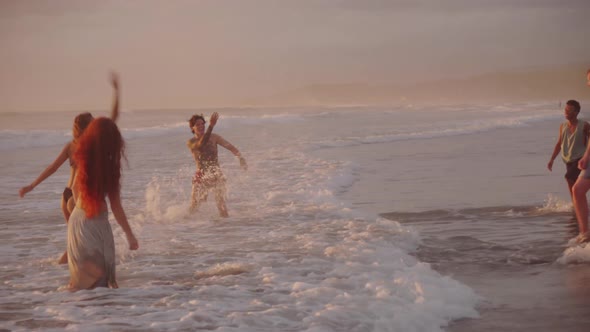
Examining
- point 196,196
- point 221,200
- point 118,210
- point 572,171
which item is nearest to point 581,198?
point 572,171

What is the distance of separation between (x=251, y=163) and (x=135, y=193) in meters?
6.30

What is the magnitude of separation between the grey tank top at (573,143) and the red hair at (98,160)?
6738 mm

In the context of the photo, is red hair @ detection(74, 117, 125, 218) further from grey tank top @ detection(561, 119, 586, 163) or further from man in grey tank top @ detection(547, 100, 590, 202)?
grey tank top @ detection(561, 119, 586, 163)

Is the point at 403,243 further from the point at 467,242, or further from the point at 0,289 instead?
the point at 0,289

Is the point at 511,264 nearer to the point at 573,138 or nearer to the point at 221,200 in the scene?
the point at 573,138

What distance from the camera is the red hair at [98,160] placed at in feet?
19.6

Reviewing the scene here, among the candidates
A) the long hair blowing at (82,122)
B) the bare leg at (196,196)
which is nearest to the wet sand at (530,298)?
the long hair blowing at (82,122)

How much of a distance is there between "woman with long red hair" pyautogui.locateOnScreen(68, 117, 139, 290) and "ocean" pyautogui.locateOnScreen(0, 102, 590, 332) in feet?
0.70

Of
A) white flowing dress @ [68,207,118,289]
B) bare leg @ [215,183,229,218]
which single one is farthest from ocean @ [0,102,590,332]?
bare leg @ [215,183,229,218]

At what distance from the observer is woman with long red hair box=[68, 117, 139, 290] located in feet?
19.7

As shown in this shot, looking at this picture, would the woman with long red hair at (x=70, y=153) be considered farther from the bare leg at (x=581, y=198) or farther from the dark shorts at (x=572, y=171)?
the dark shorts at (x=572, y=171)

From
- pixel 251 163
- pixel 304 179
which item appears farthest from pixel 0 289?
pixel 251 163

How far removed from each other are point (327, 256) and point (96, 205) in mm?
3108

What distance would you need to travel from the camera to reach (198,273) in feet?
25.2
